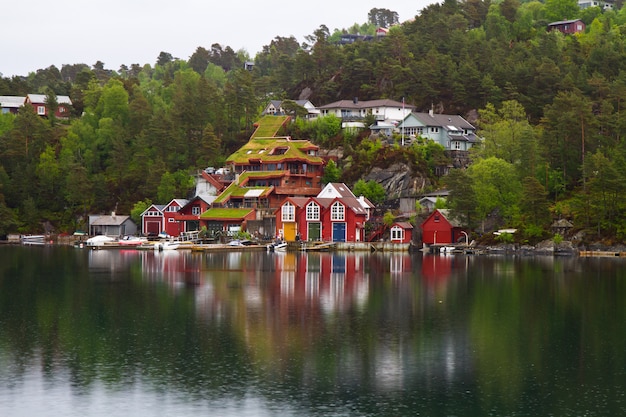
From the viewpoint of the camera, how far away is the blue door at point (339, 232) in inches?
3834

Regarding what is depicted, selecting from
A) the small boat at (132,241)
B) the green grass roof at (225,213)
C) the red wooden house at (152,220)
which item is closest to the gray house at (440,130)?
the green grass roof at (225,213)

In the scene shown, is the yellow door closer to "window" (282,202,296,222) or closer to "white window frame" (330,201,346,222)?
"window" (282,202,296,222)

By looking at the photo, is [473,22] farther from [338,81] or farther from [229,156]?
[229,156]

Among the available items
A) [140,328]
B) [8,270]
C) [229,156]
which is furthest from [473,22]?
[140,328]

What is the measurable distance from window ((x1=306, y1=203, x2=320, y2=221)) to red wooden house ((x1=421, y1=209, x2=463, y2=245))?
11870 millimetres

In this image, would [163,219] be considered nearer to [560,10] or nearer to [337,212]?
[337,212]

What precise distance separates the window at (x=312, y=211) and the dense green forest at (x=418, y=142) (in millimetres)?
8671

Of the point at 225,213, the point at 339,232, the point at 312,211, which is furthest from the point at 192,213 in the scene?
the point at 339,232

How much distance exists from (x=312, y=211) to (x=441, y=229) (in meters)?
14.5

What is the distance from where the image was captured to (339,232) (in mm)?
97562

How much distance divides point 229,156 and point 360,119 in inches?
716

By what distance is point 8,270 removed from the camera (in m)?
68.8

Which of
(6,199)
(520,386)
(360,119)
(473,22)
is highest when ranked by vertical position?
(473,22)

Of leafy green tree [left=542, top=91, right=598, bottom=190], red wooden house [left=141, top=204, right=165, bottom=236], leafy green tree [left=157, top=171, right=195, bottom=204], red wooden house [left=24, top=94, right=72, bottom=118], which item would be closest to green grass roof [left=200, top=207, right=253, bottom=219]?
red wooden house [left=141, top=204, right=165, bottom=236]
